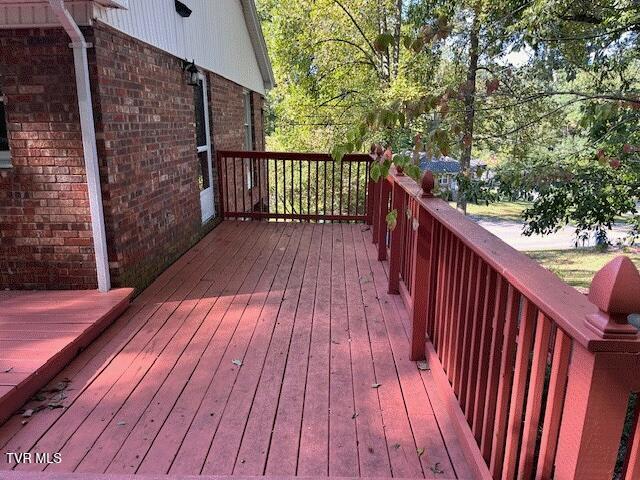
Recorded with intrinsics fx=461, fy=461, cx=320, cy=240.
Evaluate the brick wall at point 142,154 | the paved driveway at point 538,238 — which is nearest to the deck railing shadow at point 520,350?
the brick wall at point 142,154

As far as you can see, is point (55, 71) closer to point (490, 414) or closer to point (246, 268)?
point (246, 268)

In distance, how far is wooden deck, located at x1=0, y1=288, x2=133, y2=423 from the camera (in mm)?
2426

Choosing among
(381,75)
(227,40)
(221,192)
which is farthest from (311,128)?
(221,192)

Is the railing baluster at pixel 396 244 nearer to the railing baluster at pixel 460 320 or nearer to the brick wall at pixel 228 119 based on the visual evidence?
the railing baluster at pixel 460 320

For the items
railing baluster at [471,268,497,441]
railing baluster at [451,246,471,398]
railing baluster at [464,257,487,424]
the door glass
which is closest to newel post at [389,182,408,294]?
railing baluster at [451,246,471,398]

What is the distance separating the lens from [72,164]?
347cm

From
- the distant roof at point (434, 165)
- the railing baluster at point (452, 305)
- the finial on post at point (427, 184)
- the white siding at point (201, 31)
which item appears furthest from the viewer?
the white siding at point (201, 31)

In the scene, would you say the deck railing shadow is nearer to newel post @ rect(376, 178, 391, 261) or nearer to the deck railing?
the deck railing

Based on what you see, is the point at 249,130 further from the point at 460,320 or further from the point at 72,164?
the point at 460,320

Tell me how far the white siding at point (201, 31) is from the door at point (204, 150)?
15.4 inches

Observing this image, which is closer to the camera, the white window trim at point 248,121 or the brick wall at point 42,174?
the brick wall at point 42,174

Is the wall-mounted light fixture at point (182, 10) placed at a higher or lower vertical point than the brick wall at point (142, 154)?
higher

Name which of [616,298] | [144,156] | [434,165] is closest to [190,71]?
[144,156]

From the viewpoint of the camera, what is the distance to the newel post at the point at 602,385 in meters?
0.96
